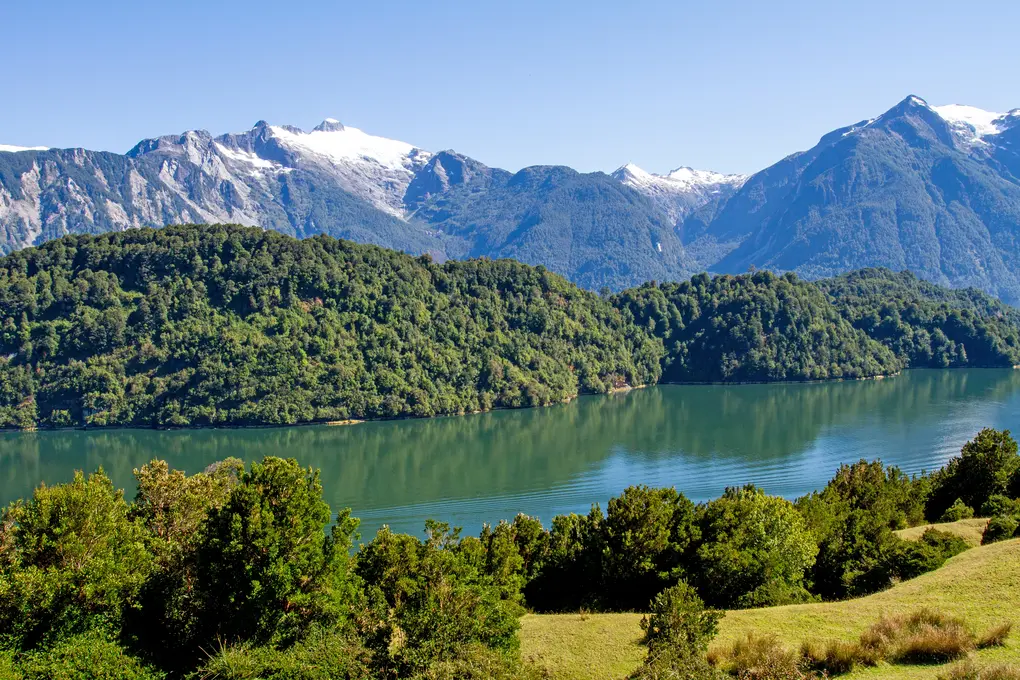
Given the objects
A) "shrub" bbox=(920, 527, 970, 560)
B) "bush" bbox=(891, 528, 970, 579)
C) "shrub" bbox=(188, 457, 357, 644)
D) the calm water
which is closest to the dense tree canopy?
the calm water

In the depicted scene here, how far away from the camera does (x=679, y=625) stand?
22250 mm

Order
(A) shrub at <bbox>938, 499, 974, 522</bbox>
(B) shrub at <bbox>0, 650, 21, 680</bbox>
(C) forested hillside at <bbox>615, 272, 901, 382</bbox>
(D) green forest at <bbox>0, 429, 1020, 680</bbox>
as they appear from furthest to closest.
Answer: (C) forested hillside at <bbox>615, 272, 901, 382</bbox>
(A) shrub at <bbox>938, 499, 974, 522</bbox>
(D) green forest at <bbox>0, 429, 1020, 680</bbox>
(B) shrub at <bbox>0, 650, 21, 680</bbox>

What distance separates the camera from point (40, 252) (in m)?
117

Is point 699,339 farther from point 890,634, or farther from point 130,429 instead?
point 890,634

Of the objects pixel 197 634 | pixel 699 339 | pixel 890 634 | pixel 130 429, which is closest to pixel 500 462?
pixel 130 429

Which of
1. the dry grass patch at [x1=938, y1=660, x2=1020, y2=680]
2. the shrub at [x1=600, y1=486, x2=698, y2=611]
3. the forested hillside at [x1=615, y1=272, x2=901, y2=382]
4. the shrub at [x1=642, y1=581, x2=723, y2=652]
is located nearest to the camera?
the dry grass patch at [x1=938, y1=660, x2=1020, y2=680]

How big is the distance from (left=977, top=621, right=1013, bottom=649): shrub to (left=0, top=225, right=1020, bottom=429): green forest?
282ft

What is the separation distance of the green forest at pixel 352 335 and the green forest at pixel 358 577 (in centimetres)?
6817

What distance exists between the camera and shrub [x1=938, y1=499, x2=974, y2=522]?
40.2 m

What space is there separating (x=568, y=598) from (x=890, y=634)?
1354 centimetres

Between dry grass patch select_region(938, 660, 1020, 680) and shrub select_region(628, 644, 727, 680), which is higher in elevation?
dry grass patch select_region(938, 660, 1020, 680)

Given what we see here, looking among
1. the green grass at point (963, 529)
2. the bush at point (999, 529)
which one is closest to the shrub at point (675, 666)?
the green grass at point (963, 529)

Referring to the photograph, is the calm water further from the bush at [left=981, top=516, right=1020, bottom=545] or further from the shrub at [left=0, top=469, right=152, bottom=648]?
the bush at [left=981, top=516, right=1020, bottom=545]

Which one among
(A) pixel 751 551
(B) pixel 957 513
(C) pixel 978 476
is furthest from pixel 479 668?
(C) pixel 978 476
